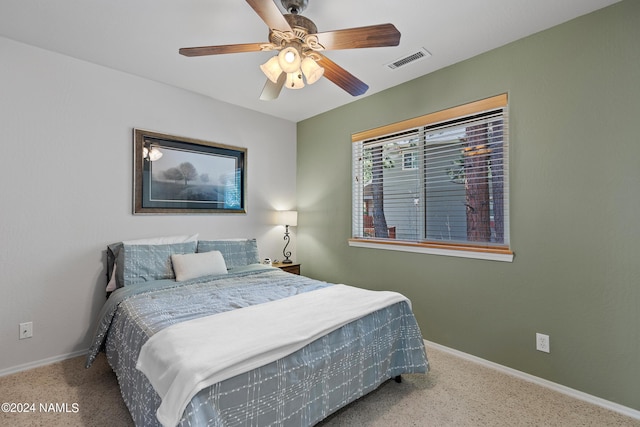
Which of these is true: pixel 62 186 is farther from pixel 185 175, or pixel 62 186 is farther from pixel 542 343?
pixel 542 343

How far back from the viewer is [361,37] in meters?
1.62

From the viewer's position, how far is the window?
2514mm

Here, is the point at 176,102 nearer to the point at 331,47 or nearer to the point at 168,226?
the point at 168,226

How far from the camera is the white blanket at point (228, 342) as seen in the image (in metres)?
1.18

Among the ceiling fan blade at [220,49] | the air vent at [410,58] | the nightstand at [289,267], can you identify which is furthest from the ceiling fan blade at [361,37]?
the nightstand at [289,267]

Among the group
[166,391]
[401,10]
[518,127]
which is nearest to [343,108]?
[401,10]

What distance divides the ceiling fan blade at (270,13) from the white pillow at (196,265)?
2.04 meters

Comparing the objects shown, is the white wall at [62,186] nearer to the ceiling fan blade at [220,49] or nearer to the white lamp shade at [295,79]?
the ceiling fan blade at [220,49]

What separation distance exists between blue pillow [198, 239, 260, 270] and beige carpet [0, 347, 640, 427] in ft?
4.15

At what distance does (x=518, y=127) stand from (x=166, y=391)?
9.25ft

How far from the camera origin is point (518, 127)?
2.34 meters

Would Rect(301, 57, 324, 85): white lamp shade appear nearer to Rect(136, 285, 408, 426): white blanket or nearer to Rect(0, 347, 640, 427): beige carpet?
Rect(136, 285, 408, 426): white blanket

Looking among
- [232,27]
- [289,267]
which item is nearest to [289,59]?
[232,27]

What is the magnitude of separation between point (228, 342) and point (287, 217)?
2600mm
